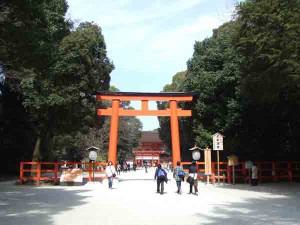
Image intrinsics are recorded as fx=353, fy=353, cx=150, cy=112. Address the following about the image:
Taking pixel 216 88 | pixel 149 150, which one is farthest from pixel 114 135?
pixel 149 150

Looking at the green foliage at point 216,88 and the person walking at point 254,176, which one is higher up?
the green foliage at point 216,88

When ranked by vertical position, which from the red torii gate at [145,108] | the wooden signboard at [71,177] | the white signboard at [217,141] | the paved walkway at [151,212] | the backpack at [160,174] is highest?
the red torii gate at [145,108]

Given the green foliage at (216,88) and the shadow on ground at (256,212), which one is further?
the green foliage at (216,88)

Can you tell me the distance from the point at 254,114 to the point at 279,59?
792 cm

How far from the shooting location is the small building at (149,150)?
61322 mm

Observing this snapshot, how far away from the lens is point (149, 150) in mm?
64750

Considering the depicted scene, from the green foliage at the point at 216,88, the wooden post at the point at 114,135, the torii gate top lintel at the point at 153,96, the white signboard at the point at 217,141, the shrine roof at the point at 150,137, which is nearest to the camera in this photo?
the white signboard at the point at 217,141

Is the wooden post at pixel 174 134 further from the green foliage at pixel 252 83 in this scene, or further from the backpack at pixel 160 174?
the backpack at pixel 160 174

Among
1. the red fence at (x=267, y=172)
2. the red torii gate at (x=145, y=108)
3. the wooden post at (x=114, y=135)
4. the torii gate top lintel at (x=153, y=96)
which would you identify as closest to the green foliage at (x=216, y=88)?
the torii gate top lintel at (x=153, y=96)

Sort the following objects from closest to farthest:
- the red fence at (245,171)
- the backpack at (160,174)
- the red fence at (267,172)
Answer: the backpack at (160,174), the red fence at (245,171), the red fence at (267,172)

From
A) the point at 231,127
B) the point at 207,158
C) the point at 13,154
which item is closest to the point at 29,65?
the point at 207,158

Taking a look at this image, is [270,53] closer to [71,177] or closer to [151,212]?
[151,212]

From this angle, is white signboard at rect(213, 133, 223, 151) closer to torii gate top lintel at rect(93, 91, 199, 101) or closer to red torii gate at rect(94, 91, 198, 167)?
red torii gate at rect(94, 91, 198, 167)

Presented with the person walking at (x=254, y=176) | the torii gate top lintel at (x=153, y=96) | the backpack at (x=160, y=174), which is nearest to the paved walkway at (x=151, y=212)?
the backpack at (x=160, y=174)
